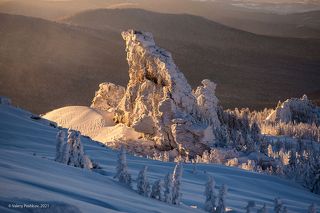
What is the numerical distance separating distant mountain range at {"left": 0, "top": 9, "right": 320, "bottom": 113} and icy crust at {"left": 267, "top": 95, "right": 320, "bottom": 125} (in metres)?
16.0

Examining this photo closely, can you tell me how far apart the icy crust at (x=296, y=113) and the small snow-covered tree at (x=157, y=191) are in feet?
63.1

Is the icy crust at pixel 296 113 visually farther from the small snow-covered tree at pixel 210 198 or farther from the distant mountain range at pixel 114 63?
the small snow-covered tree at pixel 210 198

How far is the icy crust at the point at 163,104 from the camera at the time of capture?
14.8 meters

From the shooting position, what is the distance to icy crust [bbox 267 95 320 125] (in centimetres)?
2555

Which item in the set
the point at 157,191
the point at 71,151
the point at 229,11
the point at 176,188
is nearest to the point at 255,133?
the point at 71,151

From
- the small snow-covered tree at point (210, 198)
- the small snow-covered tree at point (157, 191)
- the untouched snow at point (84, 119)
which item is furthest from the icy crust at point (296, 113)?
the small snow-covered tree at point (157, 191)

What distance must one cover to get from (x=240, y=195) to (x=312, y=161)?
14.8 feet

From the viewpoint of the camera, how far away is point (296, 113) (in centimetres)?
2631

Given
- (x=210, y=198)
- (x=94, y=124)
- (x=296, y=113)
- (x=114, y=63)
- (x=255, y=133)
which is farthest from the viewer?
(x=114, y=63)

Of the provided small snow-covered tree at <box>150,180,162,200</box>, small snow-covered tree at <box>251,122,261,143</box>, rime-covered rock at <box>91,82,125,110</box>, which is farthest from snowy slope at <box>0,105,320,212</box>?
rime-covered rock at <box>91,82,125,110</box>

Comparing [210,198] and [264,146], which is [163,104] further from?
[210,198]

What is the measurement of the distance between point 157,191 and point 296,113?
20.8 m

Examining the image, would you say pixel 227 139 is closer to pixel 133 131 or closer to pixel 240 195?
pixel 133 131

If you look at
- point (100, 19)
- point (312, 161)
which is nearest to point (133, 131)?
point (312, 161)
